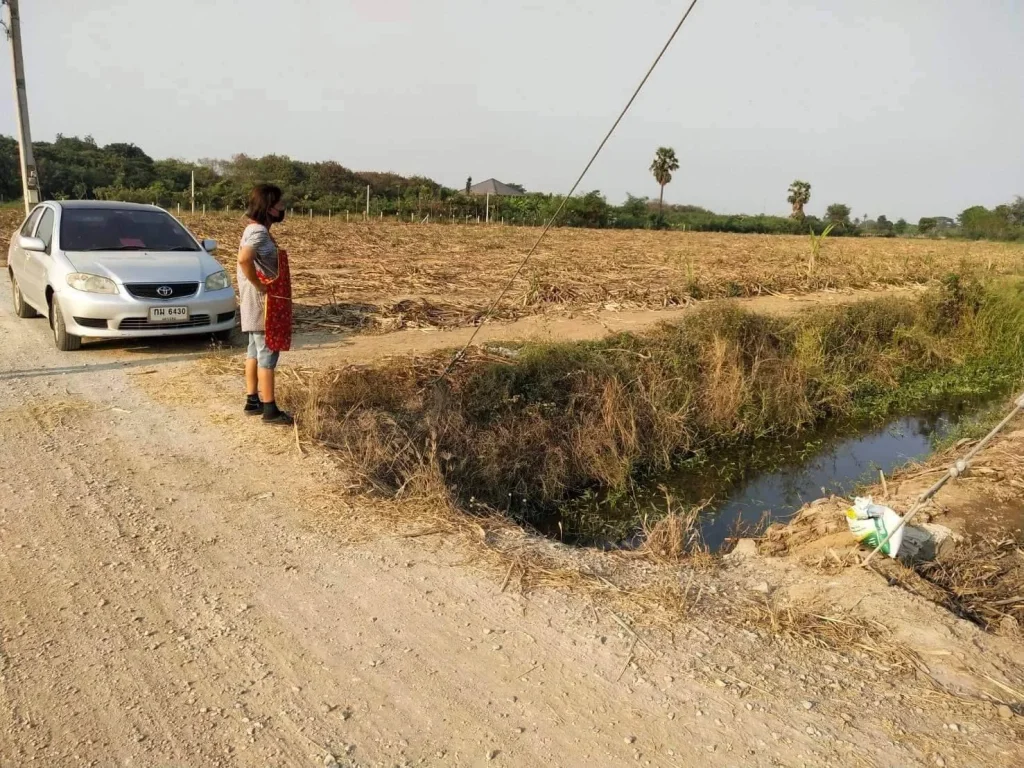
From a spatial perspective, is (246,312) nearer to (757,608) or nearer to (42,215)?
(757,608)

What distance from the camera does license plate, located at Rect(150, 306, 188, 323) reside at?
749cm

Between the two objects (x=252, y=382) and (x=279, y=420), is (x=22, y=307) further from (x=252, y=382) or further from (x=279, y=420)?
(x=279, y=420)

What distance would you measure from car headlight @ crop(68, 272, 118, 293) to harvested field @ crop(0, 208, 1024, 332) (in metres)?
2.65

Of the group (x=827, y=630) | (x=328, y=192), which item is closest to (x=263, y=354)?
(x=827, y=630)

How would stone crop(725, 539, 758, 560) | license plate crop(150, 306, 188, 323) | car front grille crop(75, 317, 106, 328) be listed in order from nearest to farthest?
stone crop(725, 539, 758, 560), car front grille crop(75, 317, 106, 328), license plate crop(150, 306, 188, 323)

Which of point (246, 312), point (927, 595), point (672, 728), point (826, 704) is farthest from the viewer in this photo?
point (246, 312)

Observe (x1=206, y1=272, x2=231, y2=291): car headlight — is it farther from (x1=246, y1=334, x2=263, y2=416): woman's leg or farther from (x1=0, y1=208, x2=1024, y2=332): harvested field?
(x1=246, y1=334, x2=263, y2=416): woman's leg

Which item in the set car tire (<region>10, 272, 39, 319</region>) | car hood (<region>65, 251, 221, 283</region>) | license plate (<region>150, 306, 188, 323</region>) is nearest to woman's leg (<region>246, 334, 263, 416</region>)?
license plate (<region>150, 306, 188, 323</region>)

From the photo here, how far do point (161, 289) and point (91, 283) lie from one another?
65 cm

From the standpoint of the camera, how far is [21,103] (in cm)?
1476

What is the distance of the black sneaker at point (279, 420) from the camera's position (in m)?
5.83

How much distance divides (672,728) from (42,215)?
30.4 feet

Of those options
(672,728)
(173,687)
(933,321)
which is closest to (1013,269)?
(933,321)

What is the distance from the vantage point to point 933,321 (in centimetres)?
1359
